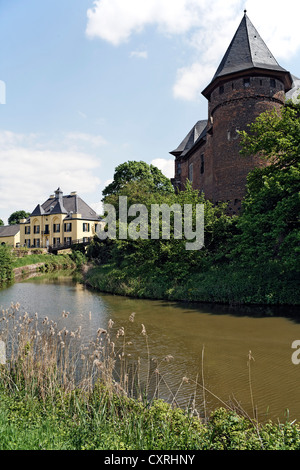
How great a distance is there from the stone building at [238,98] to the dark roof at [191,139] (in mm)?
10029

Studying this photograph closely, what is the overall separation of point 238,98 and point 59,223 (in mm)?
39734

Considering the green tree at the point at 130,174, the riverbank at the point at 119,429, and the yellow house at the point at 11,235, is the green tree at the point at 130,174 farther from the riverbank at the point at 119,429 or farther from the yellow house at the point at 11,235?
the riverbank at the point at 119,429

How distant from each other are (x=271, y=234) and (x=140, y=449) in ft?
45.3

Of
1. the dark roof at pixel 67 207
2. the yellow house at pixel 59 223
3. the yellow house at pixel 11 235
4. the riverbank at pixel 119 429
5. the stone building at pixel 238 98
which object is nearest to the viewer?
the riverbank at pixel 119 429

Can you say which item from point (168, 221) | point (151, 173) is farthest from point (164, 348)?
point (151, 173)

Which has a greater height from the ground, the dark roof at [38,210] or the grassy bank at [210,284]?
the dark roof at [38,210]

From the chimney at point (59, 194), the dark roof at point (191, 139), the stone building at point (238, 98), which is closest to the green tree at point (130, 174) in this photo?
the dark roof at point (191, 139)

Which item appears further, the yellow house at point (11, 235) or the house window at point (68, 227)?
the yellow house at point (11, 235)

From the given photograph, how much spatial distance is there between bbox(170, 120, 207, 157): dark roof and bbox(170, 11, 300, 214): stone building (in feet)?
32.9

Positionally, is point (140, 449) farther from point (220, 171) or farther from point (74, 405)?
point (220, 171)

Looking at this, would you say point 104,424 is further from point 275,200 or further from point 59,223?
point 59,223

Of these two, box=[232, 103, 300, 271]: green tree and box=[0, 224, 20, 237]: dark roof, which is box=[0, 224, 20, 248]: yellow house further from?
box=[232, 103, 300, 271]: green tree

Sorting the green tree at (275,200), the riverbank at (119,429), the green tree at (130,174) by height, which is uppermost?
the green tree at (130,174)

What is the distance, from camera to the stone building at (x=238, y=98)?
2280 cm
